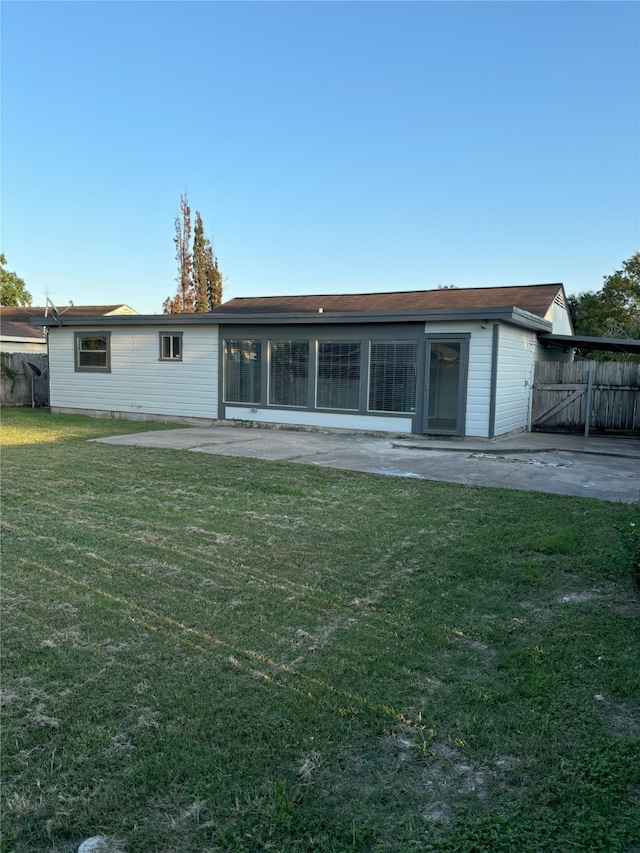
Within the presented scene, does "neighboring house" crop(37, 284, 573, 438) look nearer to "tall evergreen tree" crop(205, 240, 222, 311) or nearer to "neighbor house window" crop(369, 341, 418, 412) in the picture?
"neighbor house window" crop(369, 341, 418, 412)

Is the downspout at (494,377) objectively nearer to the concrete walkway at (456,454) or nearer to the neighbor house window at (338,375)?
the concrete walkway at (456,454)

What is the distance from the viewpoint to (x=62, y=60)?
999 cm

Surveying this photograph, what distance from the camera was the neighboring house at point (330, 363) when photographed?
10.8 m

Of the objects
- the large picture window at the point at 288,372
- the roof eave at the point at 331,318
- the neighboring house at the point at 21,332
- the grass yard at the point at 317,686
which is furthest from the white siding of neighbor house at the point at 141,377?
the grass yard at the point at 317,686

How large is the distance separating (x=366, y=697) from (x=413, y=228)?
18.1 meters

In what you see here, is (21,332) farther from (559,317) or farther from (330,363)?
(559,317)

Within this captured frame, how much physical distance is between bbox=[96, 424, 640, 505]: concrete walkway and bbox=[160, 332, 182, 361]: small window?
240cm

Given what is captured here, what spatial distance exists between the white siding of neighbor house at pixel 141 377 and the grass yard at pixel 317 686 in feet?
28.3

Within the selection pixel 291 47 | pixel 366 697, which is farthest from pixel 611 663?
pixel 291 47

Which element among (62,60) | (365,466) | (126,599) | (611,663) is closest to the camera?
(611,663)

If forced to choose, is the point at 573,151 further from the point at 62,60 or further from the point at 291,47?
the point at 62,60

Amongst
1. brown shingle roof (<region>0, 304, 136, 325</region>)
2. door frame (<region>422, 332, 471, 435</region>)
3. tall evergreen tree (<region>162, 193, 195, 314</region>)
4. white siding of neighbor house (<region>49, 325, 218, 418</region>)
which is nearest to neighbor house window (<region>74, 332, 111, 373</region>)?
white siding of neighbor house (<region>49, 325, 218, 418</region>)

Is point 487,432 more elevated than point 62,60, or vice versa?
point 62,60

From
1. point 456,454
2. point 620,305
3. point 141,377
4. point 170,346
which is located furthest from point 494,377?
point 620,305
